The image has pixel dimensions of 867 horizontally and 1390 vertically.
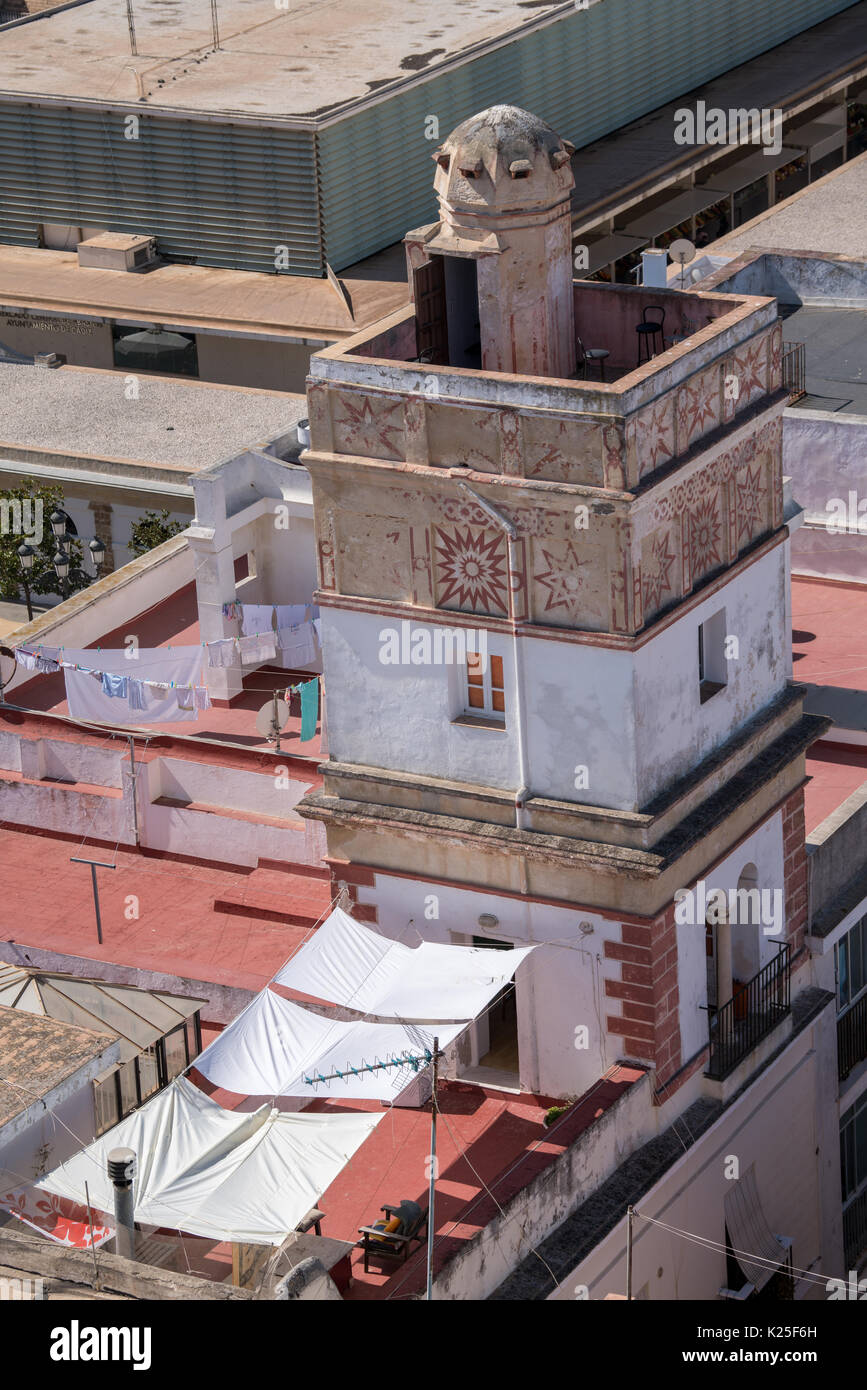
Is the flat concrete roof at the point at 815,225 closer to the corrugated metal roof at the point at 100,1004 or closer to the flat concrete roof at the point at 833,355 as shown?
the flat concrete roof at the point at 833,355

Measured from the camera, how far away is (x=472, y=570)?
38.0m

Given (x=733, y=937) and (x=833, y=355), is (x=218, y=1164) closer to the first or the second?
(x=733, y=937)

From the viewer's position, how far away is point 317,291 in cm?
7862

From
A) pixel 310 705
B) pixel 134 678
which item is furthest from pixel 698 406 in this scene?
pixel 134 678

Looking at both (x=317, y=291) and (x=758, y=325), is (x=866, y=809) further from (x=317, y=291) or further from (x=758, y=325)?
(x=317, y=291)

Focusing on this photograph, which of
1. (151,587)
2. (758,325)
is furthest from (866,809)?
(151,587)

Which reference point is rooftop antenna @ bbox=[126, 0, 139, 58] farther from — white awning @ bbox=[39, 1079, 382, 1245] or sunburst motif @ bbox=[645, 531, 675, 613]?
white awning @ bbox=[39, 1079, 382, 1245]

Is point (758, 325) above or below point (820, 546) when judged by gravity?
above

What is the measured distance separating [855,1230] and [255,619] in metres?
17.4

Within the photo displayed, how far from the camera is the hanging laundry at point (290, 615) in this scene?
182ft

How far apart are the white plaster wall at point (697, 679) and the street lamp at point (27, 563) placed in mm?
26094

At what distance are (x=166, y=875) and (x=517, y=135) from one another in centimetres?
1672

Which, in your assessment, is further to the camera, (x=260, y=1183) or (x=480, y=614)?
(x=480, y=614)
